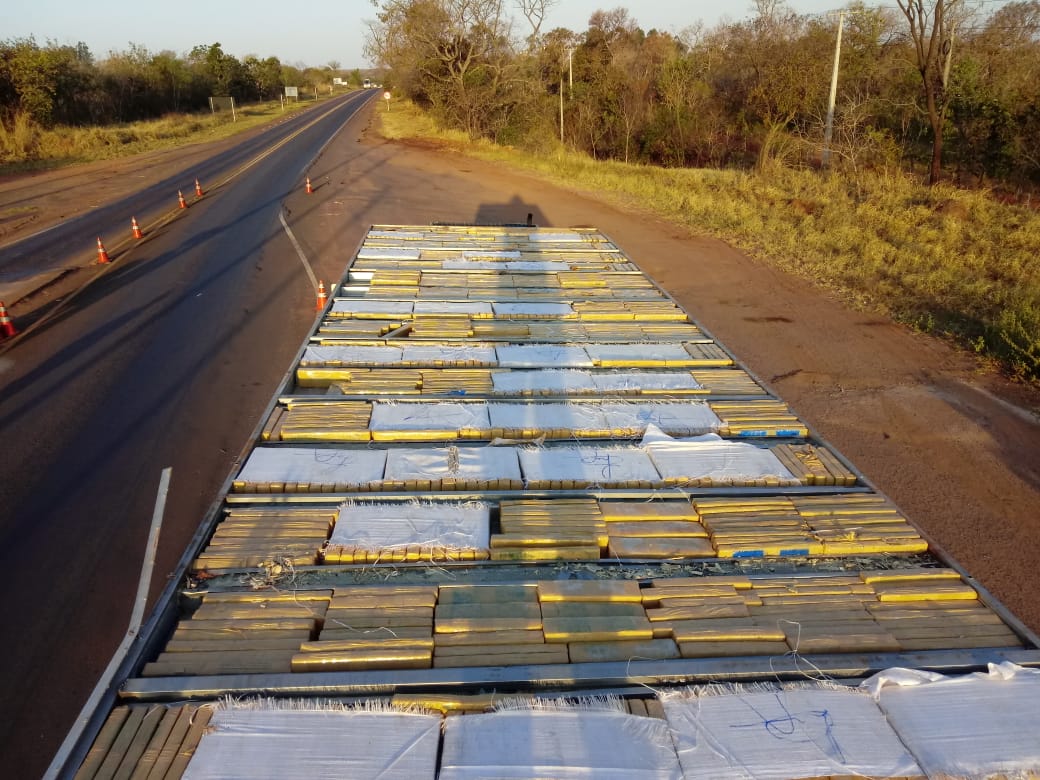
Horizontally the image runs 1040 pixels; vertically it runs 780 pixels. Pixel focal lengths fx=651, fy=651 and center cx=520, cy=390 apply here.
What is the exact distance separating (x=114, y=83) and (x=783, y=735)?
5544 centimetres

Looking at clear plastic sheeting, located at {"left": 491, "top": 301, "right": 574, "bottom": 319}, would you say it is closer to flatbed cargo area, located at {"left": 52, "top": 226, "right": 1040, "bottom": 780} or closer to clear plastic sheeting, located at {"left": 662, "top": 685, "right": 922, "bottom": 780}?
flatbed cargo area, located at {"left": 52, "top": 226, "right": 1040, "bottom": 780}

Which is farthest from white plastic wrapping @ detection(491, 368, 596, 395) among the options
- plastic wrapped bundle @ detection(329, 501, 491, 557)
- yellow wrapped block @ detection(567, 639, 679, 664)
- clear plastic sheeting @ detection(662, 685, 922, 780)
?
clear plastic sheeting @ detection(662, 685, 922, 780)

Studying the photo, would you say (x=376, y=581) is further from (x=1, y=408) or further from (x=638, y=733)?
(x=1, y=408)

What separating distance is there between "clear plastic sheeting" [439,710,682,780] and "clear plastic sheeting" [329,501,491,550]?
153cm

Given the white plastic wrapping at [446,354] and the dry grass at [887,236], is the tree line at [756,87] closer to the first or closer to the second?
the dry grass at [887,236]

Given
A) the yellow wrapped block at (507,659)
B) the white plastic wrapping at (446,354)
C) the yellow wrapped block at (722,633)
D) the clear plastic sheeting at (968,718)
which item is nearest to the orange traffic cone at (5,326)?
the white plastic wrapping at (446,354)

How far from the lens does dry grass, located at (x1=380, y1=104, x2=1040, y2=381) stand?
13823 mm

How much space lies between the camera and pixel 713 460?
6.00m

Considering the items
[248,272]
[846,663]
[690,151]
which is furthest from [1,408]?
[690,151]

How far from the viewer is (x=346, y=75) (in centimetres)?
15550

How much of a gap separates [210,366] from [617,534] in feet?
30.3

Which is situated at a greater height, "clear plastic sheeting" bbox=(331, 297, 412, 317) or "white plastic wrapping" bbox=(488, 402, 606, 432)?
"clear plastic sheeting" bbox=(331, 297, 412, 317)

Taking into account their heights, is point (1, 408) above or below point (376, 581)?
below

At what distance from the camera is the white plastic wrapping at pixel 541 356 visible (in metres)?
Answer: 7.99
